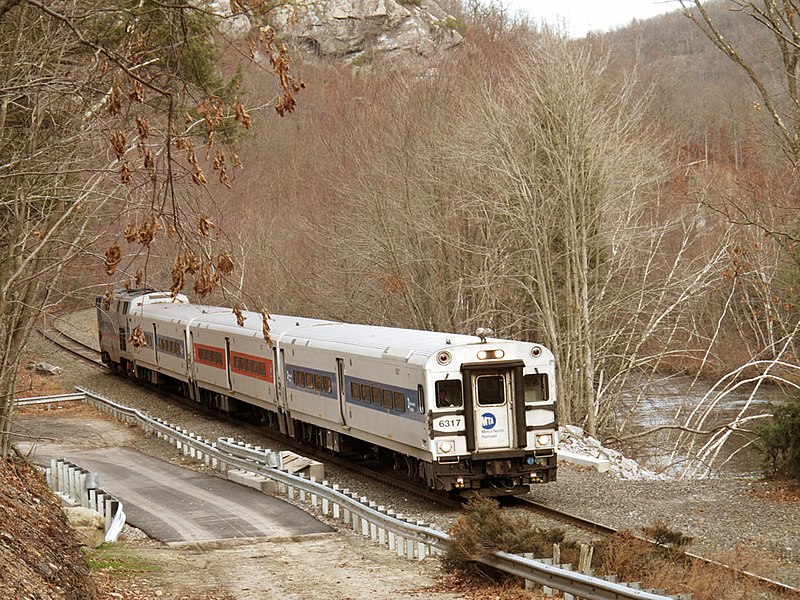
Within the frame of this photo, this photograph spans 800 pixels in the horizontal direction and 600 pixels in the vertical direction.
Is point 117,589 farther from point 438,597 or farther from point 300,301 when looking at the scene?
point 300,301

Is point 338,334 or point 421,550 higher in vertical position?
point 338,334

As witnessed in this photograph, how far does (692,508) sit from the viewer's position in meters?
16.6

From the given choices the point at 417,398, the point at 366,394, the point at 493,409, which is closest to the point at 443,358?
the point at 417,398

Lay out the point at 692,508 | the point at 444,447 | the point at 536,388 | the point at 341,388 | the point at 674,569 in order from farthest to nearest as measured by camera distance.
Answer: the point at 341,388 → the point at 536,388 → the point at 444,447 → the point at 692,508 → the point at 674,569

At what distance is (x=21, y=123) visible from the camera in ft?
56.6

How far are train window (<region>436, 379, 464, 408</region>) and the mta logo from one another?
44 cm

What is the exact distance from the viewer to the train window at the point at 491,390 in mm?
17125

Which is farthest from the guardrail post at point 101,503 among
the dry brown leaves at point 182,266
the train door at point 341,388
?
the dry brown leaves at point 182,266

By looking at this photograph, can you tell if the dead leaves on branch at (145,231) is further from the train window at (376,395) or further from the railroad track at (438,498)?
the train window at (376,395)

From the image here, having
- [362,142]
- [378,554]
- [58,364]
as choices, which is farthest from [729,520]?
[58,364]

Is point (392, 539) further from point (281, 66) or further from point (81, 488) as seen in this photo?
point (281, 66)

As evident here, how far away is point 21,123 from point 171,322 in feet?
54.4

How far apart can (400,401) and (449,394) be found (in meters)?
1.27

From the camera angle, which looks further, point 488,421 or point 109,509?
point 488,421
